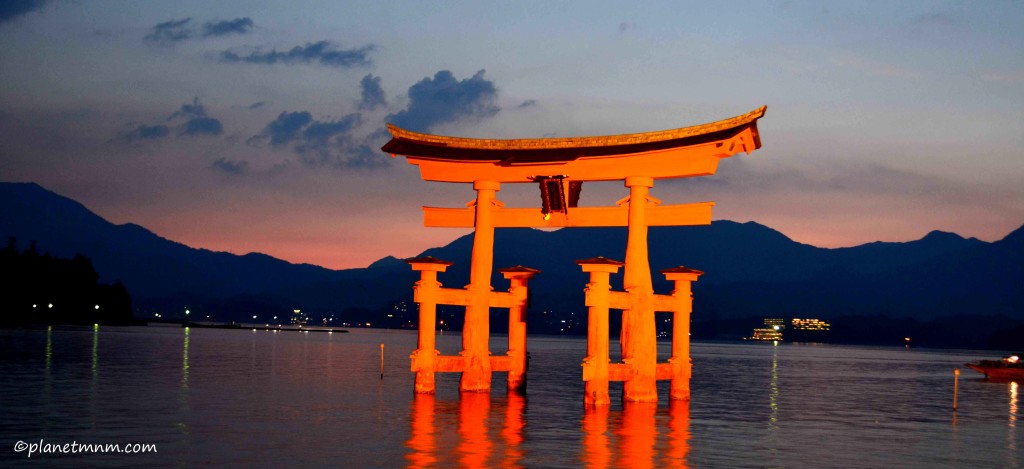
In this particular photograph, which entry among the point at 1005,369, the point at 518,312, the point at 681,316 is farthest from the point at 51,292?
the point at 681,316

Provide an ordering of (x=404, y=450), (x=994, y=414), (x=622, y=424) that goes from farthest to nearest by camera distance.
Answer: (x=994, y=414) < (x=622, y=424) < (x=404, y=450)

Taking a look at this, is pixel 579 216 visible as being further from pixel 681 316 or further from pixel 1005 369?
pixel 1005 369

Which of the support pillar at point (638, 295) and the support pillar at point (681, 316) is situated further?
the support pillar at point (681, 316)

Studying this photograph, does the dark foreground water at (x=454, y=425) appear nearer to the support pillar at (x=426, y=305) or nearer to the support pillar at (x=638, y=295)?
the support pillar at (x=426, y=305)

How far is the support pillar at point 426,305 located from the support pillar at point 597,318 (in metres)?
4.11

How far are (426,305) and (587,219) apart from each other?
208 inches

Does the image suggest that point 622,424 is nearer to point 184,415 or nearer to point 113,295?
point 184,415

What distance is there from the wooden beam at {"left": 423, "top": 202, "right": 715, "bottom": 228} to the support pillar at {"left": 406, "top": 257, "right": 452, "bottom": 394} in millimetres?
2293

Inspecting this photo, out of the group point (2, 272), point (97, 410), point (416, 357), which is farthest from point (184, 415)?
point (2, 272)

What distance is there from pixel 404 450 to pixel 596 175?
11.4m

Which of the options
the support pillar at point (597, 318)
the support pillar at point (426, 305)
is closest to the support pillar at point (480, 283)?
the support pillar at point (426, 305)

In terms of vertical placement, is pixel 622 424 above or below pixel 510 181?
below

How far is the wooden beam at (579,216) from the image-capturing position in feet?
93.1

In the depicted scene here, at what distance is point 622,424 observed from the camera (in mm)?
25312
